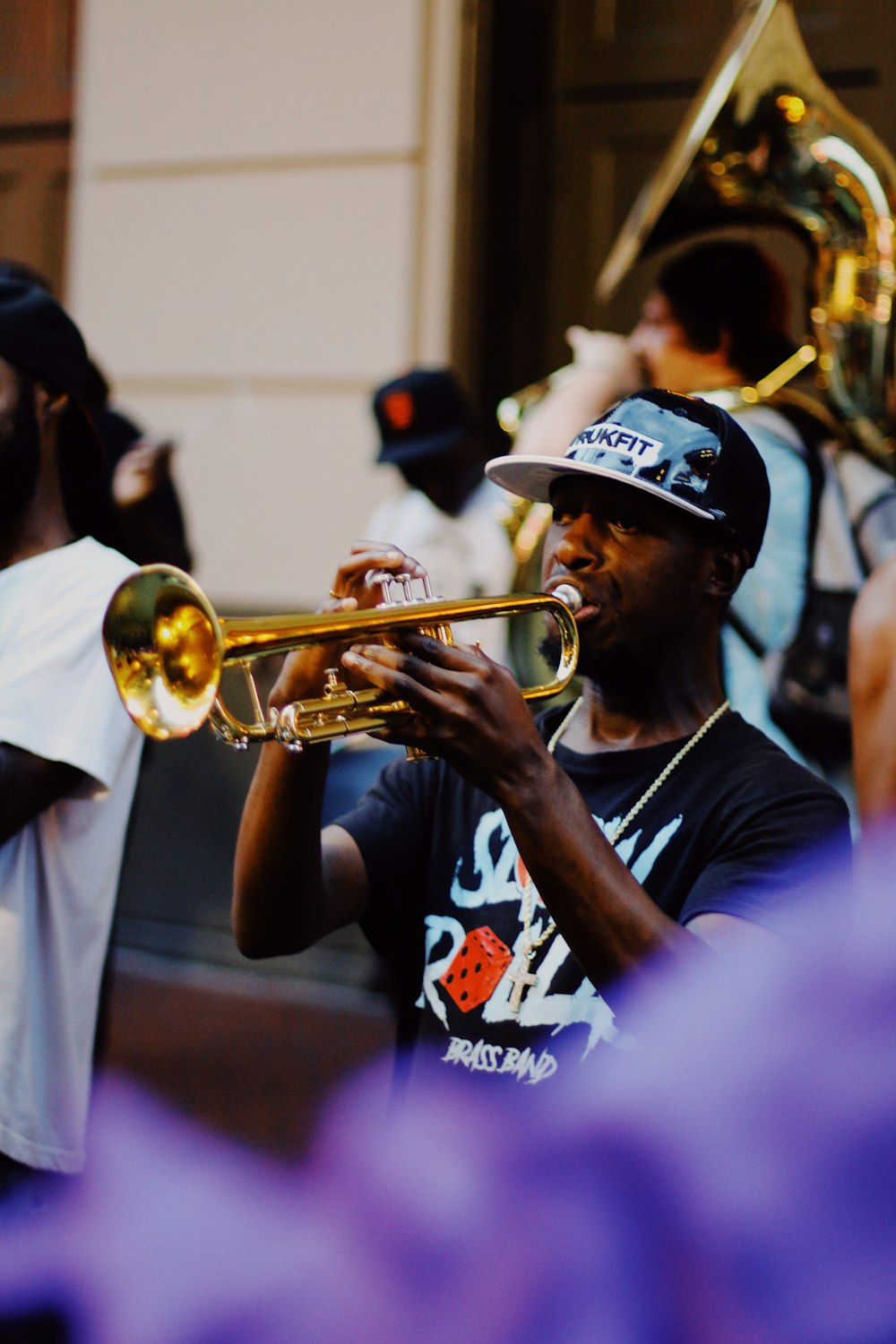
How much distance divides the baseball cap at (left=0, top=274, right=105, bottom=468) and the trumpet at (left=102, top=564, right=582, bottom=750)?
2.77 feet

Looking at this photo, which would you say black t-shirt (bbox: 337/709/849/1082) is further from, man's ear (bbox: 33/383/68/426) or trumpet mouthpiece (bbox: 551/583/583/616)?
man's ear (bbox: 33/383/68/426)

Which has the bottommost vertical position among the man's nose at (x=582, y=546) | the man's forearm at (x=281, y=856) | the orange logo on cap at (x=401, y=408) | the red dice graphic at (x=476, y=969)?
the red dice graphic at (x=476, y=969)

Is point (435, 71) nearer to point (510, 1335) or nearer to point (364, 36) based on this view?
point (364, 36)

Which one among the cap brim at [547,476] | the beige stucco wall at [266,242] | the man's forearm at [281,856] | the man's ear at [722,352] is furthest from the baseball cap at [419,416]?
the man's forearm at [281,856]

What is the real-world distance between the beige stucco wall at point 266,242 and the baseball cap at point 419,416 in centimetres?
89

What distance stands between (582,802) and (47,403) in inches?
54.9

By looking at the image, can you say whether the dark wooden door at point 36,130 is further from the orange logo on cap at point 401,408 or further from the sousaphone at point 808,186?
the sousaphone at point 808,186

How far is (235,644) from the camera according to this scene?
1.81 meters

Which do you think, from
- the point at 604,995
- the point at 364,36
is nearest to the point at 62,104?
the point at 364,36

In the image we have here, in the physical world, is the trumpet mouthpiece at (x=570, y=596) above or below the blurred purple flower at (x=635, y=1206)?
above

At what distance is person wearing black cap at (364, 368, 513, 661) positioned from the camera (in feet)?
16.6

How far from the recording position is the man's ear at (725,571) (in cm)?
216

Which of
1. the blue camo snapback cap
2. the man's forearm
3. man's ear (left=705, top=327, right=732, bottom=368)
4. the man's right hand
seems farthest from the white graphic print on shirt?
man's ear (left=705, top=327, right=732, bottom=368)

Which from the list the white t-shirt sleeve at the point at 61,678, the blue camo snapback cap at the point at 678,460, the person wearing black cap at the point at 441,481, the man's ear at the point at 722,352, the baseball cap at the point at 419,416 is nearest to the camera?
the blue camo snapback cap at the point at 678,460
